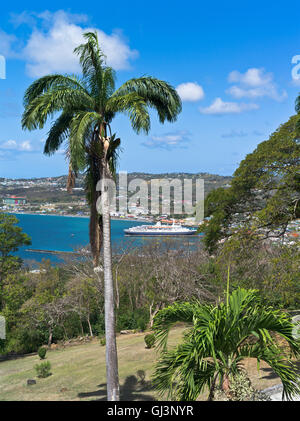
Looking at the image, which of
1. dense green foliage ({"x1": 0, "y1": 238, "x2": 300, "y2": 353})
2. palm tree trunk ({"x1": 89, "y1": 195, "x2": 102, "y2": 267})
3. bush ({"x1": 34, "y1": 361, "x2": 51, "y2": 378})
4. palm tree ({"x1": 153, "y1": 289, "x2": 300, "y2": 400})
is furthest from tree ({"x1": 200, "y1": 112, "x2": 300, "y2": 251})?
bush ({"x1": 34, "y1": 361, "x2": 51, "y2": 378})

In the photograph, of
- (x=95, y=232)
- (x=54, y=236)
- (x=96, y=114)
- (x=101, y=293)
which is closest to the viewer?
(x=96, y=114)

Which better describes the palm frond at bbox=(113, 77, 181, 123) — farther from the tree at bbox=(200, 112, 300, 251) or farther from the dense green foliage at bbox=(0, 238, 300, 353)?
the dense green foliage at bbox=(0, 238, 300, 353)

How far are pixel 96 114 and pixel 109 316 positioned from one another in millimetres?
3878

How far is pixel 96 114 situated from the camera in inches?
265

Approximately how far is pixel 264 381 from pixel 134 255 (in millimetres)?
20816

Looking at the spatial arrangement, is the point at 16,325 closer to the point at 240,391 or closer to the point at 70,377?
the point at 70,377

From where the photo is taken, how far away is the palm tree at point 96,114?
673cm

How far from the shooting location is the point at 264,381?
8.43m

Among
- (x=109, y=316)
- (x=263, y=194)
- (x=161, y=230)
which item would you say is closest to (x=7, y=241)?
(x=263, y=194)

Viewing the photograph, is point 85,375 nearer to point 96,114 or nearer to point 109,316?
point 109,316

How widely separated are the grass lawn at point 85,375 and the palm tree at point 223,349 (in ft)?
10.8

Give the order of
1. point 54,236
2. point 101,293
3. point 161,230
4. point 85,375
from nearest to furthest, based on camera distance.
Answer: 1. point 85,375
2. point 101,293
3. point 161,230
4. point 54,236

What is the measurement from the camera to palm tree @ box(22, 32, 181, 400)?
6.73m

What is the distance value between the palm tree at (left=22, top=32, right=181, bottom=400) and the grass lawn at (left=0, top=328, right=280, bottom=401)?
13.5 ft
